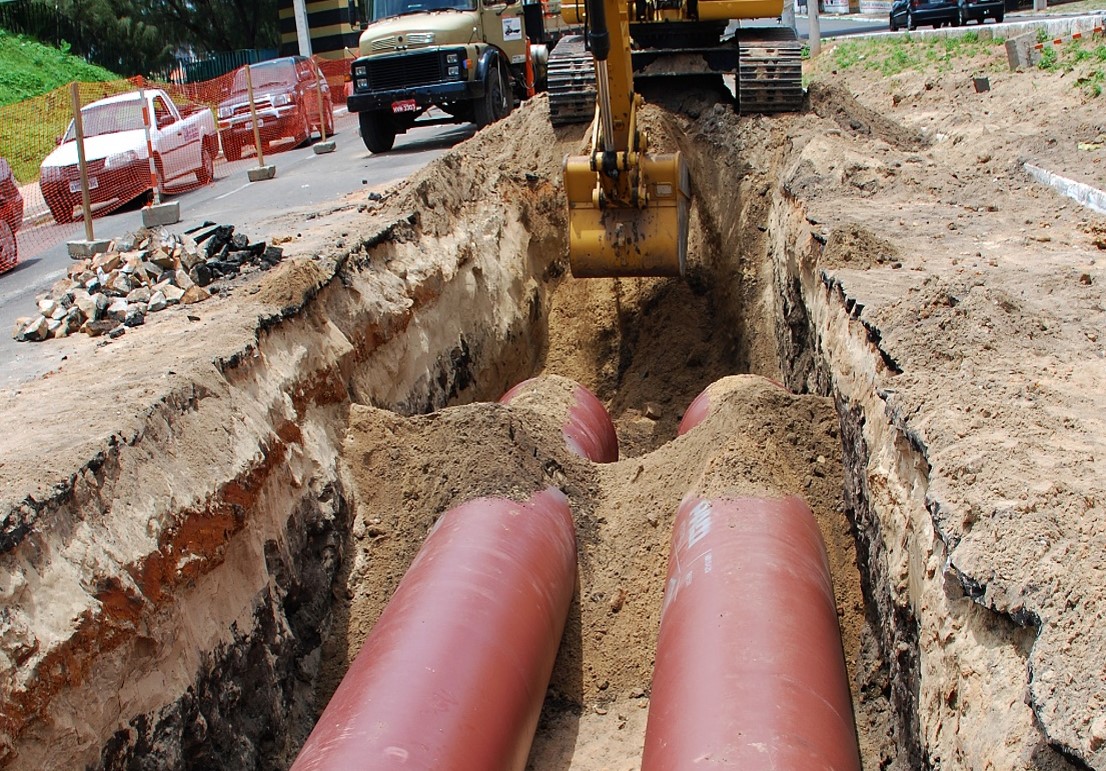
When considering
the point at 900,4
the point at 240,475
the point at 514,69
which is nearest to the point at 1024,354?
the point at 240,475

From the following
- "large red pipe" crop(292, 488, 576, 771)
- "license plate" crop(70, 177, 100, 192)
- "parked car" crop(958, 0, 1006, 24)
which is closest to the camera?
"large red pipe" crop(292, 488, 576, 771)

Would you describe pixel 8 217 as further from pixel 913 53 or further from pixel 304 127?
pixel 913 53

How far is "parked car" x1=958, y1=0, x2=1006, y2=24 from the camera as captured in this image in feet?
87.0

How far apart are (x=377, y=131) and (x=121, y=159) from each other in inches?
159

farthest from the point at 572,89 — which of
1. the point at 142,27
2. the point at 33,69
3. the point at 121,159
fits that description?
the point at 142,27

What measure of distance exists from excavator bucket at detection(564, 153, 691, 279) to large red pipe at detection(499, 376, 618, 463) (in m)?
1.06

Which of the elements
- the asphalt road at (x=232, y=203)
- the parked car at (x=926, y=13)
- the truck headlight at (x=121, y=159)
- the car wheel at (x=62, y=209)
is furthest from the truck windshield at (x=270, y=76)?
the parked car at (x=926, y=13)

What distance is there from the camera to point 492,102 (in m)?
16.1

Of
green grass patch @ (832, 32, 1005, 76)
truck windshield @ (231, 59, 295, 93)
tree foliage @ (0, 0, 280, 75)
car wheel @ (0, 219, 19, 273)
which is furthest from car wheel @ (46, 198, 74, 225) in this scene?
tree foliage @ (0, 0, 280, 75)

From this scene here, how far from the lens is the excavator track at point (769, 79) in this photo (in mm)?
10508

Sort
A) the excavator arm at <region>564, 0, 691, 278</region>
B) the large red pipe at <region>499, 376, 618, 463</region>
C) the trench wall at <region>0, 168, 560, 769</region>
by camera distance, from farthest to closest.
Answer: the excavator arm at <region>564, 0, 691, 278</region>
the large red pipe at <region>499, 376, 618, 463</region>
the trench wall at <region>0, 168, 560, 769</region>

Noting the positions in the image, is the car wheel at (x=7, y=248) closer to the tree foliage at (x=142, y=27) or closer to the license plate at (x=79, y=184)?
the license plate at (x=79, y=184)

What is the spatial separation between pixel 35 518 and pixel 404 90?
42.0 ft

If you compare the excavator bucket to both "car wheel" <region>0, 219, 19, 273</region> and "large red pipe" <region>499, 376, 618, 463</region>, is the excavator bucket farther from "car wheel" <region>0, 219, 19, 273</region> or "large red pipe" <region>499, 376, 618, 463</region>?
"car wheel" <region>0, 219, 19, 273</region>
